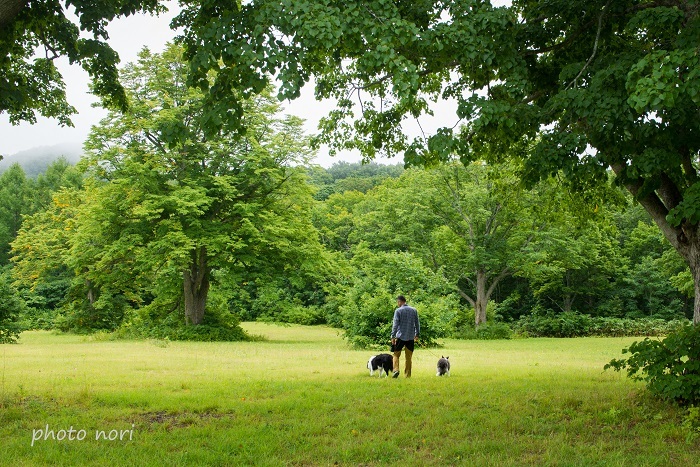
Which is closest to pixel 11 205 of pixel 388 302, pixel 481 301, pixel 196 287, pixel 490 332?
pixel 196 287

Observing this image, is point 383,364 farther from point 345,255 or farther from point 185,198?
point 345,255

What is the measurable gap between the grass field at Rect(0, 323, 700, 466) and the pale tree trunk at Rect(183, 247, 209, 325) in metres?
15.2

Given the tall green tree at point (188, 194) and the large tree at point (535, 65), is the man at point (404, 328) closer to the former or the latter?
the large tree at point (535, 65)

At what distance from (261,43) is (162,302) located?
2469cm

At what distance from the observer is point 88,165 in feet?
82.0

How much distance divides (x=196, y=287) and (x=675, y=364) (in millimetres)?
22444

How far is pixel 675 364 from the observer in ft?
25.6

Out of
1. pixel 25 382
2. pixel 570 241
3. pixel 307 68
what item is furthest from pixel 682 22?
pixel 570 241

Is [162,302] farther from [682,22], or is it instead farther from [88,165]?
[682,22]

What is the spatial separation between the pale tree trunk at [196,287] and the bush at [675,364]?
71.2ft

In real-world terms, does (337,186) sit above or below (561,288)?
above

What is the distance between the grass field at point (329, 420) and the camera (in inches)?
232

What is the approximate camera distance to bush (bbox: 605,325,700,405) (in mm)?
7492

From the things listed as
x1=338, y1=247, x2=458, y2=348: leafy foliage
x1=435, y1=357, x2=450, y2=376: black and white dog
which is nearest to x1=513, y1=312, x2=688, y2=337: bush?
x1=338, y1=247, x2=458, y2=348: leafy foliage
